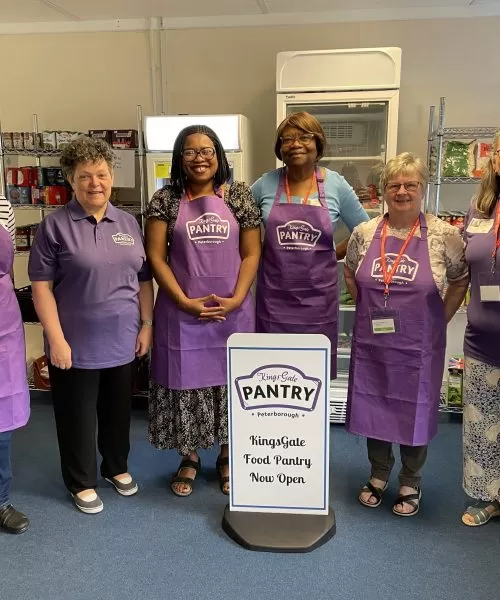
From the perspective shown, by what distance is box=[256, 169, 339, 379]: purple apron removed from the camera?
2.43 meters

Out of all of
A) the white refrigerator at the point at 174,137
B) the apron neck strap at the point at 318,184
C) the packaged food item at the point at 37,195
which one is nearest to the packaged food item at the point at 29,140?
the packaged food item at the point at 37,195

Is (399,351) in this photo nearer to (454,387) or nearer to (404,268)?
(404,268)

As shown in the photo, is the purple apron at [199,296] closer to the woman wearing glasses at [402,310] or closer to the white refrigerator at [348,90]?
the woman wearing glasses at [402,310]

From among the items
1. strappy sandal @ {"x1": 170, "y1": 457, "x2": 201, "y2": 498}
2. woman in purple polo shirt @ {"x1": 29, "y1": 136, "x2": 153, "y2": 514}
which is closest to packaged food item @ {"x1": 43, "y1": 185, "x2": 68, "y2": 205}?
woman in purple polo shirt @ {"x1": 29, "y1": 136, "x2": 153, "y2": 514}

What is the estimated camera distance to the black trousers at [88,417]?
2.35m

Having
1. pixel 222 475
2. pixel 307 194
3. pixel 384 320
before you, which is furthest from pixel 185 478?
pixel 307 194

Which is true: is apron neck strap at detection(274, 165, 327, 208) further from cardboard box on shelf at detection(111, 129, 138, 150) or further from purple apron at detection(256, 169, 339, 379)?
cardboard box on shelf at detection(111, 129, 138, 150)

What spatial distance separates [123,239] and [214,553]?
4.11 ft

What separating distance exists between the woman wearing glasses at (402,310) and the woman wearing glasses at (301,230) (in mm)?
161

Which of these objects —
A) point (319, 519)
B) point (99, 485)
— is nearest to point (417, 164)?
point (319, 519)

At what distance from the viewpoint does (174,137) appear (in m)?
3.39

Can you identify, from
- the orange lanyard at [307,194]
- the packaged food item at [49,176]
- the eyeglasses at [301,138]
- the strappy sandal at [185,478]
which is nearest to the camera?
the eyeglasses at [301,138]

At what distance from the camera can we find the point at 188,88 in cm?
391

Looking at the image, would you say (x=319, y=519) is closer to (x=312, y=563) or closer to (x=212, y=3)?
(x=312, y=563)
